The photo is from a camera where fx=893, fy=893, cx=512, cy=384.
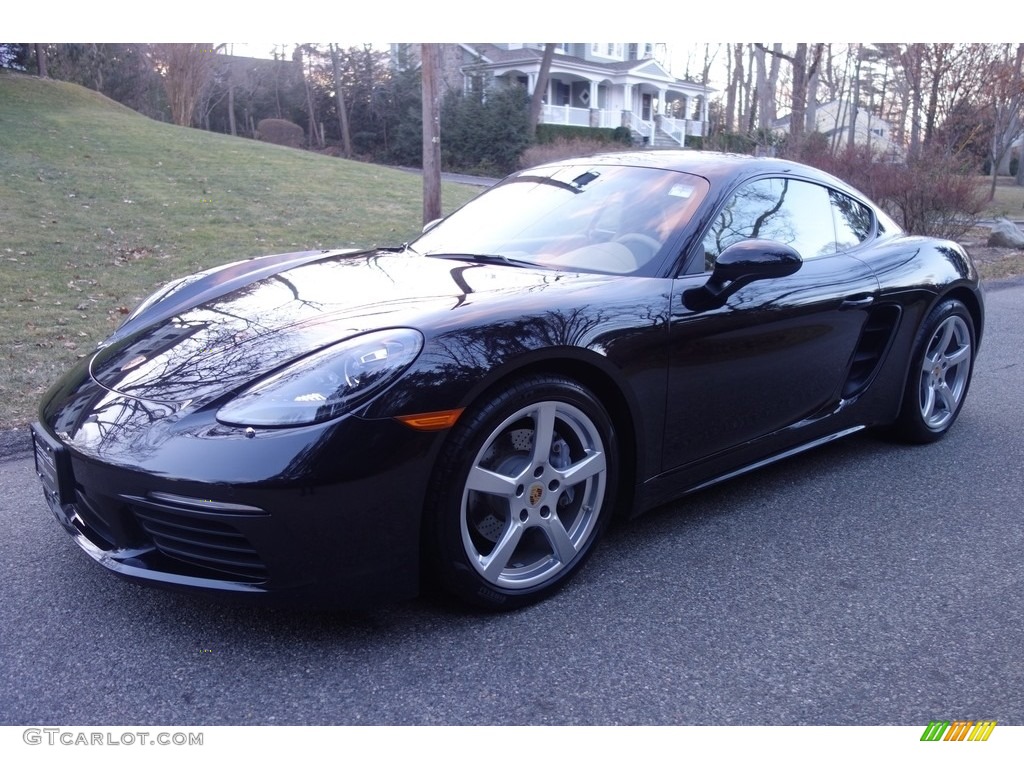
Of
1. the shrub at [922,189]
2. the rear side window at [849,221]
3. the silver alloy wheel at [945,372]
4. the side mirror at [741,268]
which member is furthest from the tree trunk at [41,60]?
the side mirror at [741,268]

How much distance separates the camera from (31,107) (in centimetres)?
2022

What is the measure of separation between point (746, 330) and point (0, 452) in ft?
10.9

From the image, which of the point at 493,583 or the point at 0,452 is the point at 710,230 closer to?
the point at 493,583

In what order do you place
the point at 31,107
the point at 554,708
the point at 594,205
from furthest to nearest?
the point at 31,107 → the point at 594,205 → the point at 554,708

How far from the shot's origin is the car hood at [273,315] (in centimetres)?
254

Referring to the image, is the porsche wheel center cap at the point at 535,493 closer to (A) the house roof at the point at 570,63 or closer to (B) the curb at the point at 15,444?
(B) the curb at the point at 15,444

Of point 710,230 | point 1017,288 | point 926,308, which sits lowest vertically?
point 1017,288

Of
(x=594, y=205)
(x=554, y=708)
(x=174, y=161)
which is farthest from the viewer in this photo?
(x=174, y=161)

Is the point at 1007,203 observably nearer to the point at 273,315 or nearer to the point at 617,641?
the point at 617,641

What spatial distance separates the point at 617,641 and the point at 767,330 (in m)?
1.37

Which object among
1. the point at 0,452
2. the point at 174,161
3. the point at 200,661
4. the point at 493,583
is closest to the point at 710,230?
the point at 493,583

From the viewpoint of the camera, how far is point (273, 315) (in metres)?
2.86

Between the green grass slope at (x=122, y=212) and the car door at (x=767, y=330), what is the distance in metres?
3.42
